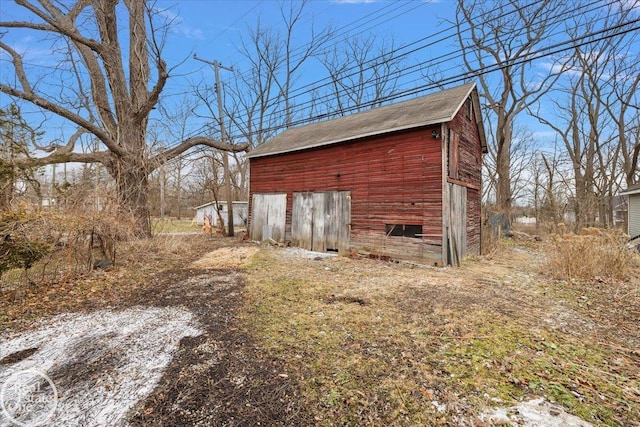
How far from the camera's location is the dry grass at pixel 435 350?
7.64 ft

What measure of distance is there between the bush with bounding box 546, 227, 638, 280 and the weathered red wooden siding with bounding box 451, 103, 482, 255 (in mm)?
3137

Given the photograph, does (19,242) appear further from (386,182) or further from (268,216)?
(268,216)

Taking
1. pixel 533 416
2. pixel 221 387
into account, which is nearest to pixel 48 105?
pixel 221 387

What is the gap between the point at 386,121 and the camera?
910 centimetres

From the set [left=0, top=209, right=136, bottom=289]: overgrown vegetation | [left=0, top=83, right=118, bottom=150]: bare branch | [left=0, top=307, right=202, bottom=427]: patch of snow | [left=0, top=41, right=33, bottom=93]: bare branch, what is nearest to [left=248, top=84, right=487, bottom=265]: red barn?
[left=0, top=83, right=118, bottom=150]: bare branch

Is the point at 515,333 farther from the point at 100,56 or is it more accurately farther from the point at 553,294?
the point at 100,56

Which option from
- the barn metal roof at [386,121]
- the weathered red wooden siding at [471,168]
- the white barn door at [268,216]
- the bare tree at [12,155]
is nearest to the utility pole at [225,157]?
the white barn door at [268,216]

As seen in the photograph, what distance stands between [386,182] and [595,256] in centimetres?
494

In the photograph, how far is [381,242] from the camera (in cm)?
877

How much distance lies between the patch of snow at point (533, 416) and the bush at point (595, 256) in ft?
17.7

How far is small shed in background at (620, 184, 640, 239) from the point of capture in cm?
1431

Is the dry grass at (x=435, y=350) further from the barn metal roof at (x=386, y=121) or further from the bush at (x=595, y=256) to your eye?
the barn metal roof at (x=386, y=121)

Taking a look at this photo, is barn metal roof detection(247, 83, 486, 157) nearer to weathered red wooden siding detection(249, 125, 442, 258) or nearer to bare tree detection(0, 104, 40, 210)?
weathered red wooden siding detection(249, 125, 442, 258)

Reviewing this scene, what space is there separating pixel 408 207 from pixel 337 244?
2744 mm
